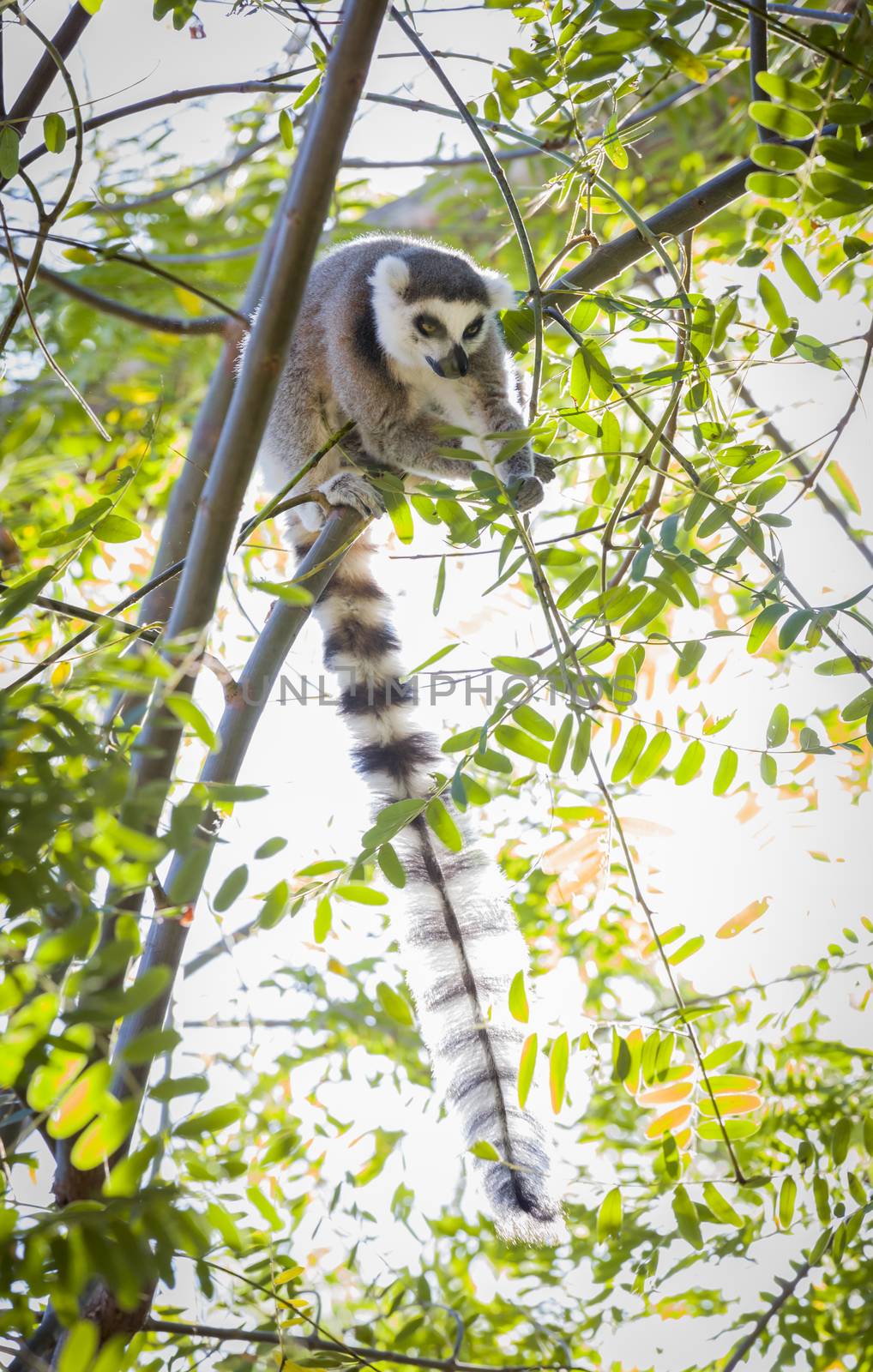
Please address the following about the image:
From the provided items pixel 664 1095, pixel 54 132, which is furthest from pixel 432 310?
pixel 664 1095

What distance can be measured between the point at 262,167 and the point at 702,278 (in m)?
2.29

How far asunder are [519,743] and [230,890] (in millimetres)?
541

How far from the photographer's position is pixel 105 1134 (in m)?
0.73

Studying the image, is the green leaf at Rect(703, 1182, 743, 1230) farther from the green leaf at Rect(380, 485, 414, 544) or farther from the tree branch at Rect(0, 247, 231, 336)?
the tree branch at Rect(0, 247, 231, 336)

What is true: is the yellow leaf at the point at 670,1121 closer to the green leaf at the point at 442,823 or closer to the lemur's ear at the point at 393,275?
the green leaf at the point at 442,823

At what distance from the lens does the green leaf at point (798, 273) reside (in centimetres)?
128

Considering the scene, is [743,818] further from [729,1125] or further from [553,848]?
[729,1125]

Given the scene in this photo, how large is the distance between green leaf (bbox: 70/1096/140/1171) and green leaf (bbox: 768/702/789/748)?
105 cm

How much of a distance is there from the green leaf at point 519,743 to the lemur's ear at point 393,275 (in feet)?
7.07

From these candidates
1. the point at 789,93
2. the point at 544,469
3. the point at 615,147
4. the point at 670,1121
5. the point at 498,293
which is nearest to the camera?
the point at 789,93

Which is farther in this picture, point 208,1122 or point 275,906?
point 275,906

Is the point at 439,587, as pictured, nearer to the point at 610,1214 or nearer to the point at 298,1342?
the point at 610,1214

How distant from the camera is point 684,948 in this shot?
1396mm

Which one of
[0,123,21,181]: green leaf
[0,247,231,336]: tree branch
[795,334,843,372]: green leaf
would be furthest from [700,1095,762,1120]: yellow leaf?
[0,247,231,336]: tree branch
